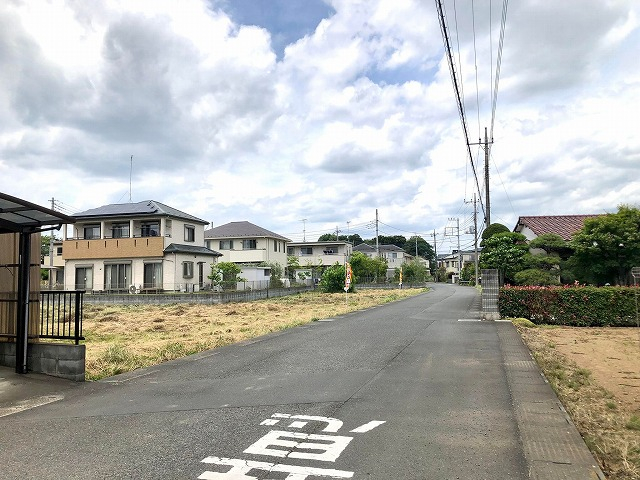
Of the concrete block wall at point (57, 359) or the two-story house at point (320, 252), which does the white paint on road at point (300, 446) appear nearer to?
the concrete block wall at point (57, 359)

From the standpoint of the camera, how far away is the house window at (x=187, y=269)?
3074cm

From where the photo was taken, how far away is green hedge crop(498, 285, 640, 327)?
13.7 meters

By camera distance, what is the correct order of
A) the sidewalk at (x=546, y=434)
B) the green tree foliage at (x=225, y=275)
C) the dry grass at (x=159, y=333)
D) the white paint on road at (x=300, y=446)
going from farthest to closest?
the green tree foliage at (x=225, y=275), the dry grass at (x=159, y=333), the white paint on road at (x=300, y=446), the sidewalk at (x=546, y=434)

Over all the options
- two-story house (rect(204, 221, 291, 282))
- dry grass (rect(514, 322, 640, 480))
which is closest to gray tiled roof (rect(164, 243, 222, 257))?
two-story house (rect(204, 221, 291, 282))

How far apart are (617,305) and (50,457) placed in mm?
14813

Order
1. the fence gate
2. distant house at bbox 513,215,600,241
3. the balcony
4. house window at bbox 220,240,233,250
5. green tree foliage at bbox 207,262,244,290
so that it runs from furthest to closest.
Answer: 1. house window at bbox 220,240,233,250
2. green tree foliage at bbox 207,262,244,290
3. the balcony
4. distant house at bbox 513,215,600,241
5. the fence gate

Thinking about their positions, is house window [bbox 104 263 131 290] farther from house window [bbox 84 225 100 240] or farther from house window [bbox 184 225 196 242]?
house window [bbox 184 225 196 242]

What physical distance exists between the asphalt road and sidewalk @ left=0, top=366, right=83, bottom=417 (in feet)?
0.67

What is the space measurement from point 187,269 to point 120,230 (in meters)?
5.23

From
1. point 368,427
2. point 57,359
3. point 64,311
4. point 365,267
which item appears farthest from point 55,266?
point 368,427

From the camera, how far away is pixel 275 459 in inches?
152

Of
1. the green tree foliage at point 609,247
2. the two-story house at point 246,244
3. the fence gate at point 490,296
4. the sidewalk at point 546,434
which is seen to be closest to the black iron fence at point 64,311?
the sidewalk at point 546,434

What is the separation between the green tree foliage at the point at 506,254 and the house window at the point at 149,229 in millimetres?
20754

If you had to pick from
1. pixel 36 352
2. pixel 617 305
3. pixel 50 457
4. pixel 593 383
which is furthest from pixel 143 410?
pixel 617 305
